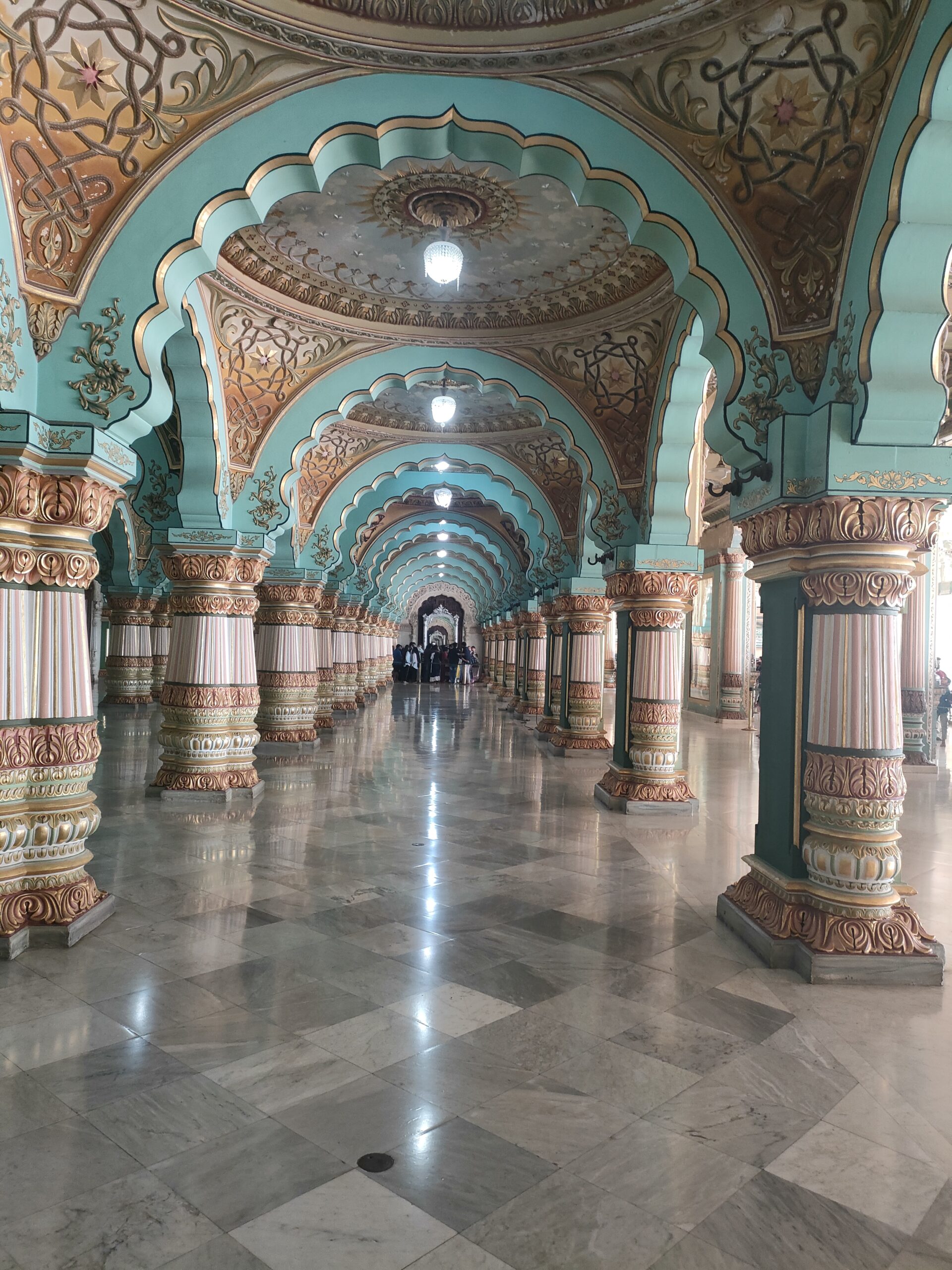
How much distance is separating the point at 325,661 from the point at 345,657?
3425 mm

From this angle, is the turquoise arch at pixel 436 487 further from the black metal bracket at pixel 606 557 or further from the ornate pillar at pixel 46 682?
the ornate pillar at pixel 46 682

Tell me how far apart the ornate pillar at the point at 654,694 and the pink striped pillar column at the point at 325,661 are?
733 cm

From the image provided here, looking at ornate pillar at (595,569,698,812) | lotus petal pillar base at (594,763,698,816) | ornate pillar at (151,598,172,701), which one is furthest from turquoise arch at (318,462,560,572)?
ornate pillar at (151,598,172,701)

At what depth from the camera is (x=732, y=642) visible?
20.0m

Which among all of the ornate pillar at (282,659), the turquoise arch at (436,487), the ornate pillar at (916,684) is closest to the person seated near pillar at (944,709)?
the ornate pillar at (916,684)

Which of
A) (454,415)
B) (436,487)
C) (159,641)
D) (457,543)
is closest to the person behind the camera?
(454,415)

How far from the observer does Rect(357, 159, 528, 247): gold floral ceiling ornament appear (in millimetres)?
6281

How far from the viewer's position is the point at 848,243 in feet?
14.1

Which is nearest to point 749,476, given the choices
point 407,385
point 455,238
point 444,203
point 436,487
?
point 444,203

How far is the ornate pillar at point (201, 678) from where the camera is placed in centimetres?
849

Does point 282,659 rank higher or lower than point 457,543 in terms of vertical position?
lower

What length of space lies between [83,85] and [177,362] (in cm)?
362

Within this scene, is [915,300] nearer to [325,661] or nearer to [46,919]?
[46,919]

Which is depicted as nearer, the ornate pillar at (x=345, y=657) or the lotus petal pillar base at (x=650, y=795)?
the lotus petal pillar base at (x=650, y=795)
